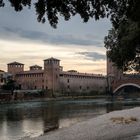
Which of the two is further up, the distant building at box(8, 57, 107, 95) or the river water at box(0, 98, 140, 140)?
the distant building at box(8, 57, 107, 95)

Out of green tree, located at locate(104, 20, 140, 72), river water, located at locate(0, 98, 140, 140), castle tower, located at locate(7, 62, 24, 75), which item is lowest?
river water, located at locate(0, 98, 140, 140)

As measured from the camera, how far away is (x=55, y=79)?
129375 mm

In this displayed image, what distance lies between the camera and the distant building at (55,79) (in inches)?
5089

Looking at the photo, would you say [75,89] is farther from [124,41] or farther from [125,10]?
[125,10]

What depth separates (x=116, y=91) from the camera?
433ft

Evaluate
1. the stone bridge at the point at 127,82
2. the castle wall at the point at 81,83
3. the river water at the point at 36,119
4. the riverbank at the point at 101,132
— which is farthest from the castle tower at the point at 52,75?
the riverbank at the point at 101,132

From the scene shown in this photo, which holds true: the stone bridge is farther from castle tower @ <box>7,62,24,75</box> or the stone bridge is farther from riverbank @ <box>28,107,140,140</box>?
riverbank @ <box>28,107,140,140</box>

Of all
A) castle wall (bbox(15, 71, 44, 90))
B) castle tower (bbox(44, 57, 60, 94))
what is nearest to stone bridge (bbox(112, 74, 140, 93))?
castle tower (bbox(44, 57, 60, 94))

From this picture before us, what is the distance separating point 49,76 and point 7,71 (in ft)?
72.1

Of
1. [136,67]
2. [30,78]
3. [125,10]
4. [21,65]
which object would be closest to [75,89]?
[30,78]

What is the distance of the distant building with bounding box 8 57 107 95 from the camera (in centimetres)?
12925

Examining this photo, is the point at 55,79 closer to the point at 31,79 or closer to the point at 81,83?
the point at 31,79

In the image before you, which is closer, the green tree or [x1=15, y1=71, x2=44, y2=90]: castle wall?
the green tree

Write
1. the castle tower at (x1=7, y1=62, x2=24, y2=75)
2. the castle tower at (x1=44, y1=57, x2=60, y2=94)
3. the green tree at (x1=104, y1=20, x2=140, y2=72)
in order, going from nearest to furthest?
the green tree at (x1=104, y1=20, x2=140, y2=72) < the castle tower at (x1=44, y1=57, x2=60, y2=94) < the castle tower at (x1=7, y1=62, x2=24, y2=75)
